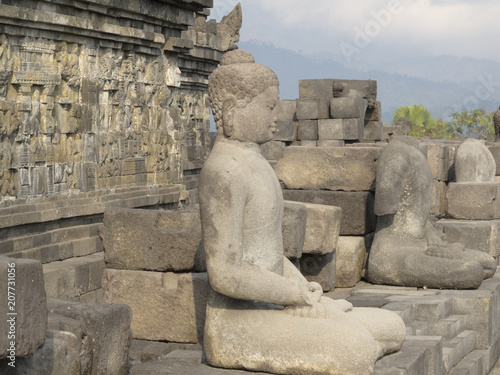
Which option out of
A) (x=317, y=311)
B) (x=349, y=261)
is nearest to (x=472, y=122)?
(x=349, y=261)

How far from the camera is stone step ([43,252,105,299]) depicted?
7355 millimetres

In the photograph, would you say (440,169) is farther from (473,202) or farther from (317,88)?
(317,88)

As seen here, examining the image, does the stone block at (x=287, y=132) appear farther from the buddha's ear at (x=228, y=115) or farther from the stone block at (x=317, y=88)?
the buddha's ear at (x=228, y=115)

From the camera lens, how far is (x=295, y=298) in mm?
4453

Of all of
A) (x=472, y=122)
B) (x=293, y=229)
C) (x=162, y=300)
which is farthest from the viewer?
(x=472, y=122)

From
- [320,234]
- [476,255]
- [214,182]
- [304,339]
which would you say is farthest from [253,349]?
[476,255]

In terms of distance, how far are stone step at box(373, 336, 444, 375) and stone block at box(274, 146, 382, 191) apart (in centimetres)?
321

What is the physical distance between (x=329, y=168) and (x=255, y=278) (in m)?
4.11

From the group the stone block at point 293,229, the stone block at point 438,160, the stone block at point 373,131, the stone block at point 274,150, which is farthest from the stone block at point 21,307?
the stone block at point 373,131

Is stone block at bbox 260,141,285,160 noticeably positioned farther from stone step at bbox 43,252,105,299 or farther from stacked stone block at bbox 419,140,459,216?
stone step at bbox 43,252,105,299

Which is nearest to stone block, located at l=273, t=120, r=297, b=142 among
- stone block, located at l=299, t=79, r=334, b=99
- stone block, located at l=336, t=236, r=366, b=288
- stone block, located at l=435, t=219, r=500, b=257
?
stone block, located at l=299, t=79, r=334, b=99

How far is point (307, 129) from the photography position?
1859 centimetres

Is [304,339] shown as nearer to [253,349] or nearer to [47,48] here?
[253,349]

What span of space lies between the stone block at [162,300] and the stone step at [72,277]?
1289mm
